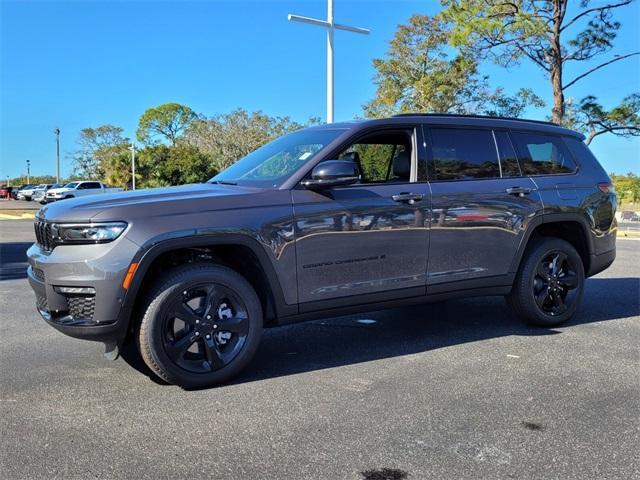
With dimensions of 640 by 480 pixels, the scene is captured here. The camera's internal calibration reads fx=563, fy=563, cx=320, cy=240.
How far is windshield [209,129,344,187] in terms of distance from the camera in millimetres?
4238

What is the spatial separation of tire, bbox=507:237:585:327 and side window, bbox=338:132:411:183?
4.92 ft

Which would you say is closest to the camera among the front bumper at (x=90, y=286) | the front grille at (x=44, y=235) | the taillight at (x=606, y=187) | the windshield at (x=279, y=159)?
the front bumper at (x=90, y=286)

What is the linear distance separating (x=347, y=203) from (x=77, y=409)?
224cm

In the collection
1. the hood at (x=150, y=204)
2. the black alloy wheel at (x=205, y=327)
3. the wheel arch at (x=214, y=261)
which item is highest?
the hood at (x=150, y=204)

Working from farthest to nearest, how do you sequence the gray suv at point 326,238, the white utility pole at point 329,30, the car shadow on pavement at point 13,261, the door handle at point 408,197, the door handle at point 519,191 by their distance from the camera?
the white utility pole at point 329,30
the car shadow on pavement at point 13,261
the door handle at point 519,191
the door handle at point 408,197
the gray suv at point 326,238

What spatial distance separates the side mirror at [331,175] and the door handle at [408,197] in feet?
1.56

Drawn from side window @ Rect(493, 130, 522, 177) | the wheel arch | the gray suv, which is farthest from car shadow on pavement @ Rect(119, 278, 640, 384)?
side window @ Rect(493, 130, 522, 177)

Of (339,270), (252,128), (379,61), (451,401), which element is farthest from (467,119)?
(252,128)

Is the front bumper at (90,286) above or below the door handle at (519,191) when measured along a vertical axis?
below

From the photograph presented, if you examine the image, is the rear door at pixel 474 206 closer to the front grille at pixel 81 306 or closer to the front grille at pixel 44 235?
the front grille at pixel 81 306

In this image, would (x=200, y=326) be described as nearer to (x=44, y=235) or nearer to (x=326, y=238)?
(x=326, y=238)

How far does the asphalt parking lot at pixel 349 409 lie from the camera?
2.79 m

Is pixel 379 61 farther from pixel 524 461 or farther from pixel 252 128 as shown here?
pixel 524 461

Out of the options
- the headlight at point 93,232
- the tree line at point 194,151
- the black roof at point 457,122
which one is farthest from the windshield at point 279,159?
the tree line at point 194,151
